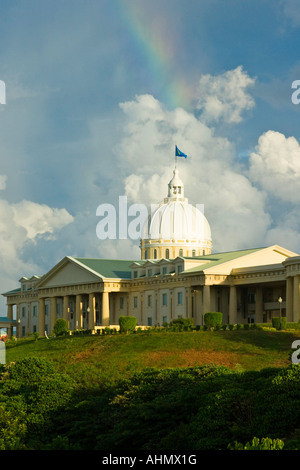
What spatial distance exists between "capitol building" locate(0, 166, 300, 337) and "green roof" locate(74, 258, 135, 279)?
12 cm

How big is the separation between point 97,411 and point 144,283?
59.2 meters

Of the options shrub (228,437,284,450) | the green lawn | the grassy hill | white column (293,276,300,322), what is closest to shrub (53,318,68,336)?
the green lawn

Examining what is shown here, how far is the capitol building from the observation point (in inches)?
3349

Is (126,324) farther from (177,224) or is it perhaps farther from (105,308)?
(177,224)

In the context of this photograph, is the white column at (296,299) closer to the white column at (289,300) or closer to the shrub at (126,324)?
the white column at (289,300)

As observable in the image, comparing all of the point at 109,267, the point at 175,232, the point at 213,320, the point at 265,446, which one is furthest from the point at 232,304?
the point at 265,446

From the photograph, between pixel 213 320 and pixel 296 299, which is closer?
pixel 213 320

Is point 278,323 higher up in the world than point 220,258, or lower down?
lower down

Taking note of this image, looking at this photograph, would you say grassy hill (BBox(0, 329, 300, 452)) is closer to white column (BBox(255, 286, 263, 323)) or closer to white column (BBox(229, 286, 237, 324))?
white column (BBox(229, 286, 237, 324))

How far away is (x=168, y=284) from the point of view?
92.1 meters

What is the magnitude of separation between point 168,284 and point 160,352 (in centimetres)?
3376

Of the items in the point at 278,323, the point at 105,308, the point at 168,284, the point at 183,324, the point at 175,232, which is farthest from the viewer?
the point at 175,232

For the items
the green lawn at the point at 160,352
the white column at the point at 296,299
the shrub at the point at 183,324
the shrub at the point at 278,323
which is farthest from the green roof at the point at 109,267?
the shrub at the point at 278,323

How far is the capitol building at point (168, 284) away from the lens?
85.1m
